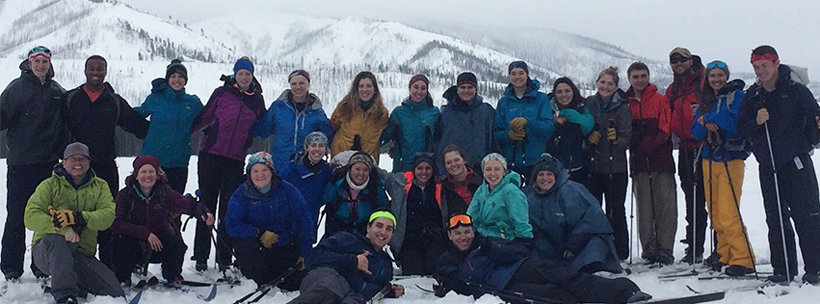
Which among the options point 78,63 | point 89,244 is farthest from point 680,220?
point 78,63

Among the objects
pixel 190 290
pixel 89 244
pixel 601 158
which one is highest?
pixel 601 158

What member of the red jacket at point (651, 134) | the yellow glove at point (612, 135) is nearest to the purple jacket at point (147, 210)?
the yellow glove at point (612, 135)

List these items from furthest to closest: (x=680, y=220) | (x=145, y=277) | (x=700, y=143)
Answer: (x=680, y=220) → (x=700, y=143) → (x=145, y=277)

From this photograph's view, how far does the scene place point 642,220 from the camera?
694 centimetres

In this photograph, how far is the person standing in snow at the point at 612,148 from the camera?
6820 millimetres

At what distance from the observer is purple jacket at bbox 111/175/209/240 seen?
5738 millimetres

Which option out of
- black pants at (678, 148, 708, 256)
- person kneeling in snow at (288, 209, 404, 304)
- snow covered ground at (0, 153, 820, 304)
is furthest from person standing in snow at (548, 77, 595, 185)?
person kneeling in snow at (288, 209, 404, 304)

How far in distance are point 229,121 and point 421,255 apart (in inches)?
90.4

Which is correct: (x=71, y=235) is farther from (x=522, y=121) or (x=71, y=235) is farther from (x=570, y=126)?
(x=570, y=126)

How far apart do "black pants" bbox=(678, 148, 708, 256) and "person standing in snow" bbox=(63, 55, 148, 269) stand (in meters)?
5.53

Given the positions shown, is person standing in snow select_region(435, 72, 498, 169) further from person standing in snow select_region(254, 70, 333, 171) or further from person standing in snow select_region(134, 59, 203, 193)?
person standing in snow select_region(134, 59, 203, 193)

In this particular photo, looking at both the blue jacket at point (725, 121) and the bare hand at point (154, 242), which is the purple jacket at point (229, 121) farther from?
the blue jacket at point (725, 121)

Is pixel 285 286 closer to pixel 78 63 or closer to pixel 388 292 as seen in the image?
pixel 388 292

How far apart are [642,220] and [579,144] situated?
0.99 m
